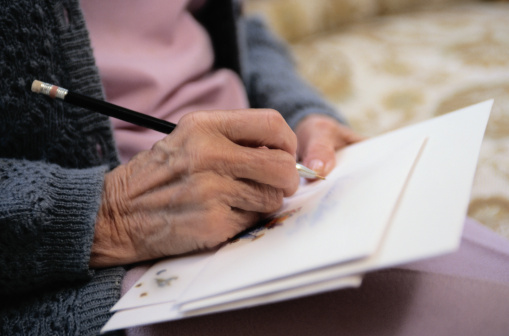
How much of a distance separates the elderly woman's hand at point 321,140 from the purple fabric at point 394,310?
20cm

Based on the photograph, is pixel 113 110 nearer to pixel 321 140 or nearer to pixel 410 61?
pixel 321 140

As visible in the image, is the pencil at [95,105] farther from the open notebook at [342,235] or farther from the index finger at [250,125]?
the open notebook at [342,235]

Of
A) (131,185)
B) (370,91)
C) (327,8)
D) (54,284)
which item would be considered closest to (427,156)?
(131,185)

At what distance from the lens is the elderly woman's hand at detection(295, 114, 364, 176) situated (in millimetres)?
609

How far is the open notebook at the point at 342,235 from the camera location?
1.10 ft

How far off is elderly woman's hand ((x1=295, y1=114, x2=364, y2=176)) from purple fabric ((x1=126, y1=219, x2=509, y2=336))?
0.20m

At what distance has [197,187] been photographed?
46cm

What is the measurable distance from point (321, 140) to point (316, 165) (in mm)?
87

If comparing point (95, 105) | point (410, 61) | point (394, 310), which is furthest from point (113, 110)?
point (410, 61)

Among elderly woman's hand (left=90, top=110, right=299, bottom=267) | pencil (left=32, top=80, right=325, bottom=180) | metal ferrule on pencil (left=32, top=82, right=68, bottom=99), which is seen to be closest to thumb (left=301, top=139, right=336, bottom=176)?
elderly woman's hand (left=90, top=110, right=299, bottom=267)

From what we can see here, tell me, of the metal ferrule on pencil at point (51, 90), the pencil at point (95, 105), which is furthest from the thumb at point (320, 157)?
the metal ferrule on pencil at point (51, 90)

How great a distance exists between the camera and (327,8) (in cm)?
141

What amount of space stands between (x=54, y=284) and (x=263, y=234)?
0.26 meters

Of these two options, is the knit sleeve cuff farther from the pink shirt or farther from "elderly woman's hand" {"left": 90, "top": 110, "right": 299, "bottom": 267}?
the pink shirt
